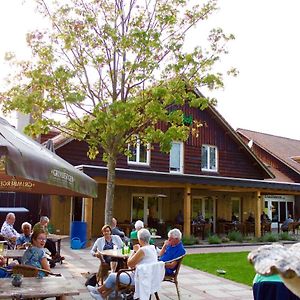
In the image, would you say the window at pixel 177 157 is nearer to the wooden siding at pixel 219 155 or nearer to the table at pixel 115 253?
the wooden siding at pixel 219 155

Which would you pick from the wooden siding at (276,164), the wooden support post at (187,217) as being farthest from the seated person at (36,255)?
the wooden siding at (276,164)

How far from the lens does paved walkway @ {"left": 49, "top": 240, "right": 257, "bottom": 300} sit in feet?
24.8

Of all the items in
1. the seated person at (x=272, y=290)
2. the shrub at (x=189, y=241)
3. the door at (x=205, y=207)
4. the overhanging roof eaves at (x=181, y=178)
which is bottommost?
the shrub at (x=189, y=241)

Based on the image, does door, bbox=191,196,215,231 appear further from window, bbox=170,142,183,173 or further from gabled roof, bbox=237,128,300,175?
gabled roof, bbox=237,128,300,175

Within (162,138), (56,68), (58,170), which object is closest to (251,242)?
(162,138)

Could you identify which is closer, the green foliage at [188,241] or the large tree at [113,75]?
the large tree at [113,75]

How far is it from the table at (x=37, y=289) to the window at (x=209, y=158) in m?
18.8

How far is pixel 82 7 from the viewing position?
10.9m

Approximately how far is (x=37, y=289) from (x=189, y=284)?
199 inches

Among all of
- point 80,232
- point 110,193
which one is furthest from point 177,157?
point 110,193

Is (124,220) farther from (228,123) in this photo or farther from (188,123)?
(228,123)

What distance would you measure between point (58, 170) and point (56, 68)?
685cm

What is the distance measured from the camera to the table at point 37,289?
13.3 ft

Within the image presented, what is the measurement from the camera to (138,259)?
5949 millimetres
